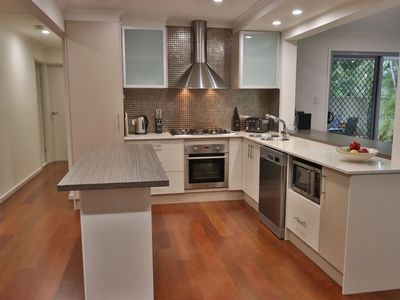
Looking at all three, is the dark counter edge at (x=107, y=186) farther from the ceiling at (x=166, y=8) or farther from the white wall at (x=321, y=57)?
the white wall at (x=321, y=57)

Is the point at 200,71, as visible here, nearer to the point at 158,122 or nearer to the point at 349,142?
the point at 158,122

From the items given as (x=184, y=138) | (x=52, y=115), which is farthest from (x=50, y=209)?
(x=52, y=115)

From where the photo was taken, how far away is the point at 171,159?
4.60 metres

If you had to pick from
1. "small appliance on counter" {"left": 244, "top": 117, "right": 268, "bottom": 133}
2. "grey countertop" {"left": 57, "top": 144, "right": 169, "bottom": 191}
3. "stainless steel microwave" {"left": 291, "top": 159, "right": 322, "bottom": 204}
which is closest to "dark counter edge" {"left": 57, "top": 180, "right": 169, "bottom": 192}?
"grey countertop" {"left": 57, "top": 144, "right": 169, "bottom": 191}

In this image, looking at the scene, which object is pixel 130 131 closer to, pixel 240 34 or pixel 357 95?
pixel 240 34

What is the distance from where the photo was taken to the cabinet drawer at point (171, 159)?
15.0 ft

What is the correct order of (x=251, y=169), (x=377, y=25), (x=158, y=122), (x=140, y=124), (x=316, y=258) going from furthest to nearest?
(x=377, y=25) < (x=158, y=122) < (x=140, y=124) < (x=251, y=169) < (x=316, y=258)

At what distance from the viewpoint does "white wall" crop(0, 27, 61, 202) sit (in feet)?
16.4

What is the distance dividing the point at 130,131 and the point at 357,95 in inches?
145

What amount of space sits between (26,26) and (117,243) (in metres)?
4.20

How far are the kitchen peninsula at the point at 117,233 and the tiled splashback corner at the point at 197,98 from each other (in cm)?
273

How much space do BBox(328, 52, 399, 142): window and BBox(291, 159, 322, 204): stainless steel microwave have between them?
2726mm

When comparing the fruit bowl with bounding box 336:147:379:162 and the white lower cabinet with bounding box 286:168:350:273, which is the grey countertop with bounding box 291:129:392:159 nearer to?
the fruit bowl with bounding box 336:147:379:162

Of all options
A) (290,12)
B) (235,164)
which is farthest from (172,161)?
(290,12)
